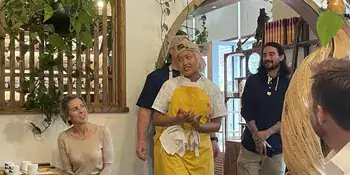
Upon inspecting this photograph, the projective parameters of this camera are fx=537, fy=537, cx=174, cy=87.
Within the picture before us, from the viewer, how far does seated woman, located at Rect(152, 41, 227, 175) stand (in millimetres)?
3330

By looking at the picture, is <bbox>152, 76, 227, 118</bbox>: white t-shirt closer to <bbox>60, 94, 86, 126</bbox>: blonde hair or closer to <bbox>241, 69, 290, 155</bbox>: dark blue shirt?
<bbox>60, 94, 86, 126</bbox>: blonde hair

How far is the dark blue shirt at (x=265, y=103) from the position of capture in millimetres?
4035

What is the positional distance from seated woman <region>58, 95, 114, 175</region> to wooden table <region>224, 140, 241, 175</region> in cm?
347

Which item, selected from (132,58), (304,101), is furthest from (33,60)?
(304,101)

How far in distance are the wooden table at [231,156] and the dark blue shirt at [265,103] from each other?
262 cm

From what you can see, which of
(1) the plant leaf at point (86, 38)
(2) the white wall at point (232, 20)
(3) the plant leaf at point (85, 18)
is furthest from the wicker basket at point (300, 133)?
(2) the white wall at point (232, 20)

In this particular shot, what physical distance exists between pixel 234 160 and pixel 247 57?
1336 mm

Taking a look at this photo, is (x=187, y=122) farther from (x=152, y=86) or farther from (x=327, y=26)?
(x=327, y=26)

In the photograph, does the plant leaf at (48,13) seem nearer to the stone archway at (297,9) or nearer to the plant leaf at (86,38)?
the plant leaf at (86,38)

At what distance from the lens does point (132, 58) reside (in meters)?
3.94

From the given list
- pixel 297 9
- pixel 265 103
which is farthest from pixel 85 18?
pixel 297 9

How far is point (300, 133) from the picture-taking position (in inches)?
56.9

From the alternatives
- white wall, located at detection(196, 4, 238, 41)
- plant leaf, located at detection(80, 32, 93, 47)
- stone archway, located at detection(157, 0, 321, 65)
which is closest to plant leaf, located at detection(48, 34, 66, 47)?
plant leaf, located at detection(80, 32, 93, 47)

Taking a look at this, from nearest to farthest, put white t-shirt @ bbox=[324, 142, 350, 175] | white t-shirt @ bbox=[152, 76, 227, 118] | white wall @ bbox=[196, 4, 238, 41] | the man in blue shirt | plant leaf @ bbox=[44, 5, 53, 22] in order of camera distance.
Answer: white t-shirt @ bbox=[324, 142, 350, 175] → plant leaf @ bbox=[44, 5, 53, 22] → white t-shirt @ bbox=[152, 76, 227, 118] → the man in blue shirt → white wall @ bbox=[196, 4, 238, 41]
